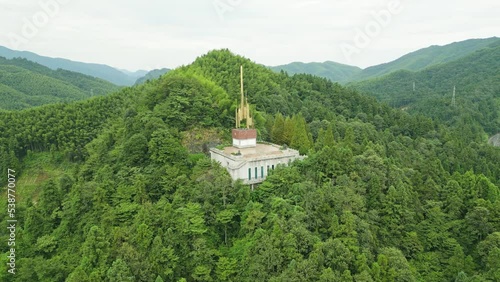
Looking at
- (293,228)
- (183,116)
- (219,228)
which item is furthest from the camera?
(183,116)

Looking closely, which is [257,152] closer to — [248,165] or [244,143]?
[244,143]

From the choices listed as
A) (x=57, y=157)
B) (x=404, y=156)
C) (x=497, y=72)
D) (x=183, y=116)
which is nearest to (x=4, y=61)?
(x=57, y=157)

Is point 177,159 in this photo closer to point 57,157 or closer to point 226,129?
point 226,129

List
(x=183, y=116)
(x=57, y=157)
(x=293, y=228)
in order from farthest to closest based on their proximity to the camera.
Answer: (x=57, y=157) → (x=183, y=116) → (x=293, y=228)

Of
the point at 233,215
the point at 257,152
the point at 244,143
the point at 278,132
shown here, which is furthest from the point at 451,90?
the point at 233,215

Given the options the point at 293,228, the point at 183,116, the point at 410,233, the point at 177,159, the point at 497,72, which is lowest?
the point at 410,233

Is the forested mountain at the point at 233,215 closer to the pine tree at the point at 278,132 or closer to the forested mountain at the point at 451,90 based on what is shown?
the pine tree at the point at 278,132

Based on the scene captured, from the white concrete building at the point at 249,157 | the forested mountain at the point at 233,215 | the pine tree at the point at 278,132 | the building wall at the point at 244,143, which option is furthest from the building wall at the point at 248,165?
the pine tree at the point at 278,132
